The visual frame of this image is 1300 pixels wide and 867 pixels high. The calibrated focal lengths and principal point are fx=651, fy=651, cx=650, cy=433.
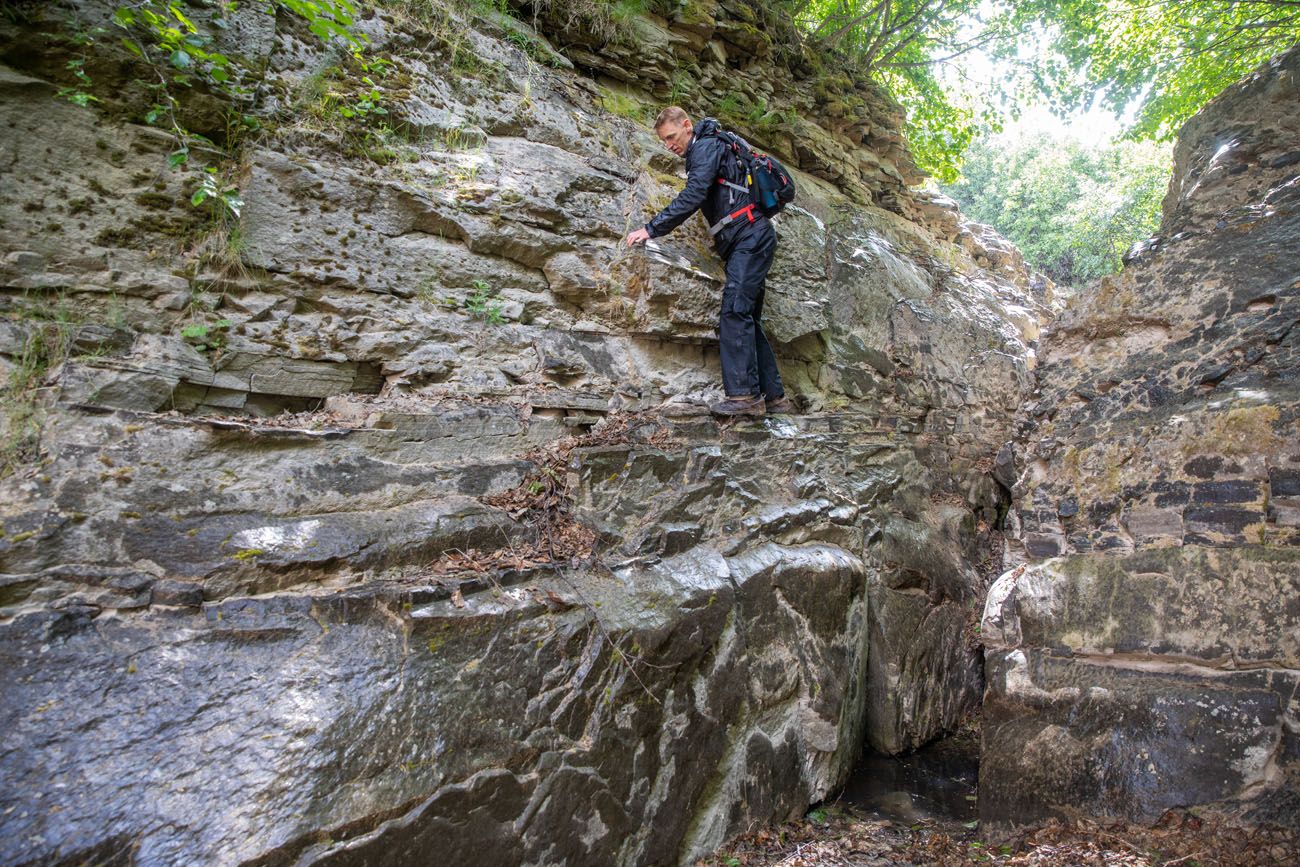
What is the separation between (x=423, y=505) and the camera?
3.44 metres

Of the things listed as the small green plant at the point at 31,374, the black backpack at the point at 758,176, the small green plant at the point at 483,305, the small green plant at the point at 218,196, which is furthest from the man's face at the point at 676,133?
the small green plant at the point at 31,374

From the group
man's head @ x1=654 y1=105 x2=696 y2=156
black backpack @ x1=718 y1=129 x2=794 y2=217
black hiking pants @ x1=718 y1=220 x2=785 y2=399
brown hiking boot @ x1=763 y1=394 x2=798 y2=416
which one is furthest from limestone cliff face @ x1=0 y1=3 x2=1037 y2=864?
black backpack @ x1=718 y1=129 x2=794 y2=217

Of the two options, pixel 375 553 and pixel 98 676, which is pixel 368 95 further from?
pixel 98 676

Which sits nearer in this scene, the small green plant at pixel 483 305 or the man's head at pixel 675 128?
the small green plant at pixel 483 305

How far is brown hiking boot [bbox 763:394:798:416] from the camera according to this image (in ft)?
17.3

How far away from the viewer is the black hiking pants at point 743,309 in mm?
4906

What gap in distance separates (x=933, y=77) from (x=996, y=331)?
19.4 feet

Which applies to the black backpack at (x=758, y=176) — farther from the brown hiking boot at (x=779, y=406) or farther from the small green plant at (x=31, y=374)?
the small green plant at (x=31, y=374)

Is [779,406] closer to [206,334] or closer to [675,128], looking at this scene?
[675,128]

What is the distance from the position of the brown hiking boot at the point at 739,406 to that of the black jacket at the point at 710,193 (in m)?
1.18

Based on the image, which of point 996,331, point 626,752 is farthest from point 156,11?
point 996,331

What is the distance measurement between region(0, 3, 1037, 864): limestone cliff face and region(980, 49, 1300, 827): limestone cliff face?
1219 millimetres

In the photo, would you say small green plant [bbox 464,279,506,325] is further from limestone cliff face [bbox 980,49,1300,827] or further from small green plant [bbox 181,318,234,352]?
limestone cliff face [bbox 980,49,1300,827]

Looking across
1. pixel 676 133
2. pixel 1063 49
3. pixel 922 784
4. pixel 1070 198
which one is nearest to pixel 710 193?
pixel 676 133
